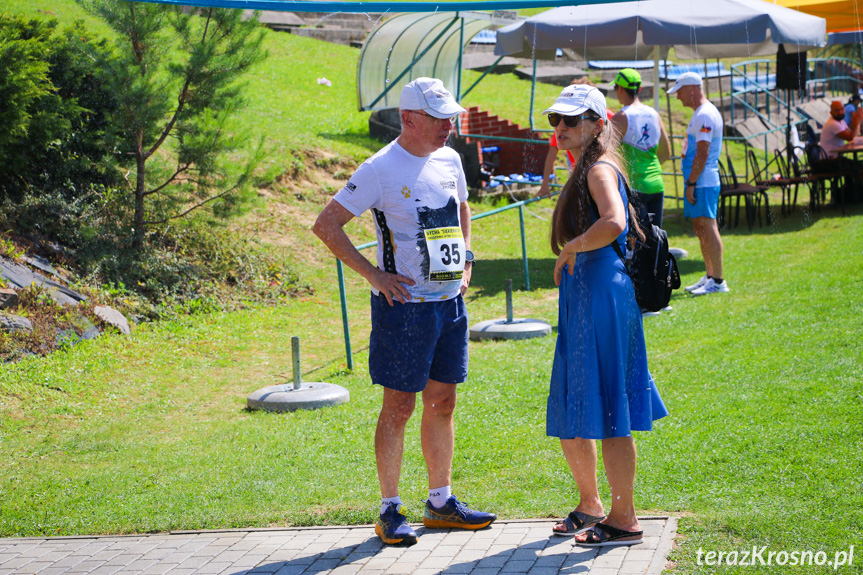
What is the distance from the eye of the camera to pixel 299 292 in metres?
10.8

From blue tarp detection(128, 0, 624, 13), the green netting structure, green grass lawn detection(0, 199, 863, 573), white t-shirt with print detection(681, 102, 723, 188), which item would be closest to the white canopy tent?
white t-shirt with print detection(681, 102, 723, 188)

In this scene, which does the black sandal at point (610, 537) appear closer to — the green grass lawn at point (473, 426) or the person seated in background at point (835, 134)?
the green grass lawn at point (473, 426)

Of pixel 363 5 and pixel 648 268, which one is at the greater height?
pixel 363 5

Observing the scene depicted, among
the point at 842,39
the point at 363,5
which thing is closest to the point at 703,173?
the point at 363,5

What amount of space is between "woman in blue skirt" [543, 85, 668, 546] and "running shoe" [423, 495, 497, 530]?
52cm

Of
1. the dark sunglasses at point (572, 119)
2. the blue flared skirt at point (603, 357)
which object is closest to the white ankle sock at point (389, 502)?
the blue flared skirt at point (603, 357)

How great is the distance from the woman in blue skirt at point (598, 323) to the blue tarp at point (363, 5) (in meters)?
1.93

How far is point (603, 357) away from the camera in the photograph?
12.2 ft

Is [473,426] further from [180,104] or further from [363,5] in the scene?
[180,104]

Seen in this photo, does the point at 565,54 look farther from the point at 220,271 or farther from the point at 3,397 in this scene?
the point at 3,397

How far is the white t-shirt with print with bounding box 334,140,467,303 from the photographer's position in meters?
3.96

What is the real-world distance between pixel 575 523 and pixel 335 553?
1111 mm

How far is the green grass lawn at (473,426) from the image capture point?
14.4ft

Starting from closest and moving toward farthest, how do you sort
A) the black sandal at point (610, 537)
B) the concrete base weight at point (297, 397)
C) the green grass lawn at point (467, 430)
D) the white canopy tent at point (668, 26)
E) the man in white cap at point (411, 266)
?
the black sandal at point (610, 537)
the man in white cap at point (411, 266)
the green grass lawn at point (467, 430)
the concrete base weight at point (297, 397)
the white canopy tent at point (668, 26)
